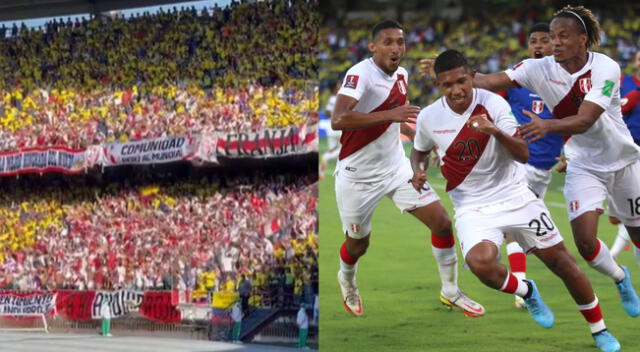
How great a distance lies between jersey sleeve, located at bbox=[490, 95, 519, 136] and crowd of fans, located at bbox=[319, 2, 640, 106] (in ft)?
28.2

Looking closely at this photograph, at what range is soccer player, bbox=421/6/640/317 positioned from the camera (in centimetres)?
325

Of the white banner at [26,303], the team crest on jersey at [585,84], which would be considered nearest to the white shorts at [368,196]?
the team crest on jersey at [585,84]

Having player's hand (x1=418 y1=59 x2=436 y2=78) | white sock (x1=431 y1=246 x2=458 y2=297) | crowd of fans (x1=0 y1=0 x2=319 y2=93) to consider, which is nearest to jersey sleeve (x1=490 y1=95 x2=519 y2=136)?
player's hand (x1=418 y1=59 x2=436 y2=78)

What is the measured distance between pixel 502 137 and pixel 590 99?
44 cm

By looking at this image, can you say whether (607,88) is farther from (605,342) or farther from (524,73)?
(605,342)

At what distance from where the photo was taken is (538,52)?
13.1 feet

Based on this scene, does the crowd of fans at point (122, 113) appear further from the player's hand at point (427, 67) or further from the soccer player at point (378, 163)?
the player's hand at point (427, 67)

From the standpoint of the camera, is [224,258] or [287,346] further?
[224,258]

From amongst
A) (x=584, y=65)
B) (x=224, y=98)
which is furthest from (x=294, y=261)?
(x=584, y=65)

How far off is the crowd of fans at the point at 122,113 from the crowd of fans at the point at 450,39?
232 centimetres

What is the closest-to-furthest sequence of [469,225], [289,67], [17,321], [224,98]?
[469,225]
[17,321]
[289,67]
[224,98]

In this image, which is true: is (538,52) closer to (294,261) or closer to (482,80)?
(482,80)

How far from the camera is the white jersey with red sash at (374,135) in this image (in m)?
3.68

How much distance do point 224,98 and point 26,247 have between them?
298 centimetres
